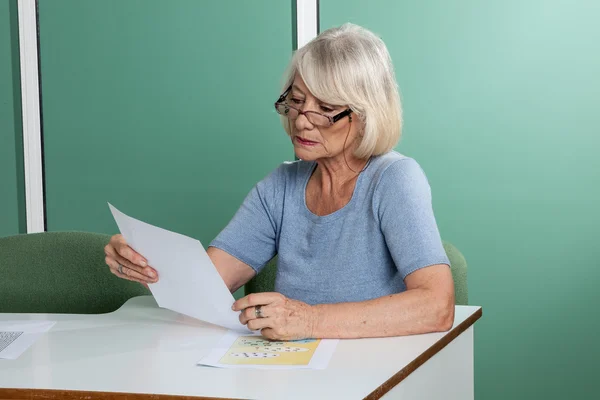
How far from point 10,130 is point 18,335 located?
2047 millimetres

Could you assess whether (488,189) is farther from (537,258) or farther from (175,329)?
(175,329)

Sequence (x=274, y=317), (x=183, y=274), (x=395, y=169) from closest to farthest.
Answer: (x=274, y=317)
(x=183, y=274)
(x=395, y=169)

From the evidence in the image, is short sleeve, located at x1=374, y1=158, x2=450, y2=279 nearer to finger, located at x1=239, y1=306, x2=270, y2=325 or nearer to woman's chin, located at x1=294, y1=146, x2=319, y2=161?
woman's chin, located at x1=294, y1=146, x2=319, y2=161

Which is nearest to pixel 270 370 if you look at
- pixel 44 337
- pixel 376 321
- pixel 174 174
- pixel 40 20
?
pixel 376 321

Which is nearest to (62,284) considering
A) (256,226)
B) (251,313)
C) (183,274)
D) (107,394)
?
(256,226)

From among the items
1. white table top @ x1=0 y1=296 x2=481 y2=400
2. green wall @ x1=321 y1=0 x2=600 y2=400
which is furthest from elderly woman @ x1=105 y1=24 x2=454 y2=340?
green wall @ x1=321 y1=0 x2=600 y2=400

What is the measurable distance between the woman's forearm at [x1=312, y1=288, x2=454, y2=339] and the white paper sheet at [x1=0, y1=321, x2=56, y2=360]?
0.60 metres

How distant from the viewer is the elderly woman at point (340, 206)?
1832 millimetres

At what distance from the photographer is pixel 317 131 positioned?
201 cm

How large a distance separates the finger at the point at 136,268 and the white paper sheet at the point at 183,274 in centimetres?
1

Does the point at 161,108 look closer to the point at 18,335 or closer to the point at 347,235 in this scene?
the point at 347,235

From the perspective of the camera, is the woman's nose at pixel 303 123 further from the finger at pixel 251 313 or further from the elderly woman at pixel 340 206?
the finger at pixel 251 313

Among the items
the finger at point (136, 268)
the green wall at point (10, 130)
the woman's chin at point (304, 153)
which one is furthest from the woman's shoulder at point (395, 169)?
the green wall at point (10, 130)

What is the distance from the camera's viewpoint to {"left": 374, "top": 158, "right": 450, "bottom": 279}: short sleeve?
179 cm
